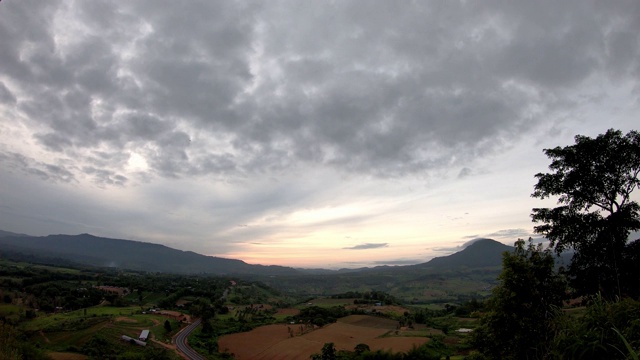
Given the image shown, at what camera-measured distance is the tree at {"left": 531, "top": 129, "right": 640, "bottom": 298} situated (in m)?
15.0

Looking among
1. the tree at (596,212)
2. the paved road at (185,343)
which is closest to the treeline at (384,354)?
the paved road at (185,343)

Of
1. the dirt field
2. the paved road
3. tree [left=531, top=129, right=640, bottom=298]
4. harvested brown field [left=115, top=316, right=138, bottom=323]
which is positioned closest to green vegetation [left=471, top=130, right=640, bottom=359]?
tree [left=531, top=129, right=640, bottom=298]

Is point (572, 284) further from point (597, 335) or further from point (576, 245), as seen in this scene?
point (597, 335)

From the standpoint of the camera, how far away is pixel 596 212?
15688 mm

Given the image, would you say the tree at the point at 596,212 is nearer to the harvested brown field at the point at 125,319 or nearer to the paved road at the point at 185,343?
the paved road at the point at 185,343

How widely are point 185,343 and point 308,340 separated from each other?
78.0ft

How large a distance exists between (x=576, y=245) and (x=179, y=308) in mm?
109481

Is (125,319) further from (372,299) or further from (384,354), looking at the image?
(372,299)

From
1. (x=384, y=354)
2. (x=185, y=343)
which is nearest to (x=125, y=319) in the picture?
(x=185, y=343)

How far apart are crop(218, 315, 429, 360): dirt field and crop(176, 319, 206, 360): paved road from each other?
648 cm

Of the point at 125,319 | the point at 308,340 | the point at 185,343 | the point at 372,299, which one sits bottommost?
the point at 372,299

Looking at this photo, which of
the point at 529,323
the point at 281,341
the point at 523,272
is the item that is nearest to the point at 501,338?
the point at 529,323

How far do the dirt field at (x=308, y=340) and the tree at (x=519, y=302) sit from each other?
1823 inches

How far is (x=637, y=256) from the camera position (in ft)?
49.0
